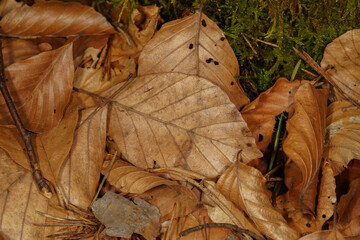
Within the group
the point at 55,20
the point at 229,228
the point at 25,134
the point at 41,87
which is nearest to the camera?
the point at 229,228

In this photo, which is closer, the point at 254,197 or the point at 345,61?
the point at 254,197

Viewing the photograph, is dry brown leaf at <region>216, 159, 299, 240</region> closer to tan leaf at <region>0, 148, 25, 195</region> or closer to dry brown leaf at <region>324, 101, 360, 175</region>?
dry brown leaf at <region>324, 101, 360, 175</region>

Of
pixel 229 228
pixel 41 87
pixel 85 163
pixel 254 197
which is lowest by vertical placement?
pixel 229 228

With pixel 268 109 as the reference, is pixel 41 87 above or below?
above

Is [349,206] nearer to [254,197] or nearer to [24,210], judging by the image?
[254,197]

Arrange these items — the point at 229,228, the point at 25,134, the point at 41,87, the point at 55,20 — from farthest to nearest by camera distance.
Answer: the point at 55,20 → the point at 41,87 → the point at 25,134 → the point at 229,228

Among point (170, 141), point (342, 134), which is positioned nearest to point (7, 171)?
point (170, 141)

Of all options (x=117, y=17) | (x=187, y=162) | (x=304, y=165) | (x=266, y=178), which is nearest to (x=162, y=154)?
(x=187, y=162)

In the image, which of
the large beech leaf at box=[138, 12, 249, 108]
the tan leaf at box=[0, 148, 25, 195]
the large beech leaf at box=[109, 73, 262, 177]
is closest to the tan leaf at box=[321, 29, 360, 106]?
the large beech leaf at box=[138, 12, 249, 108]
